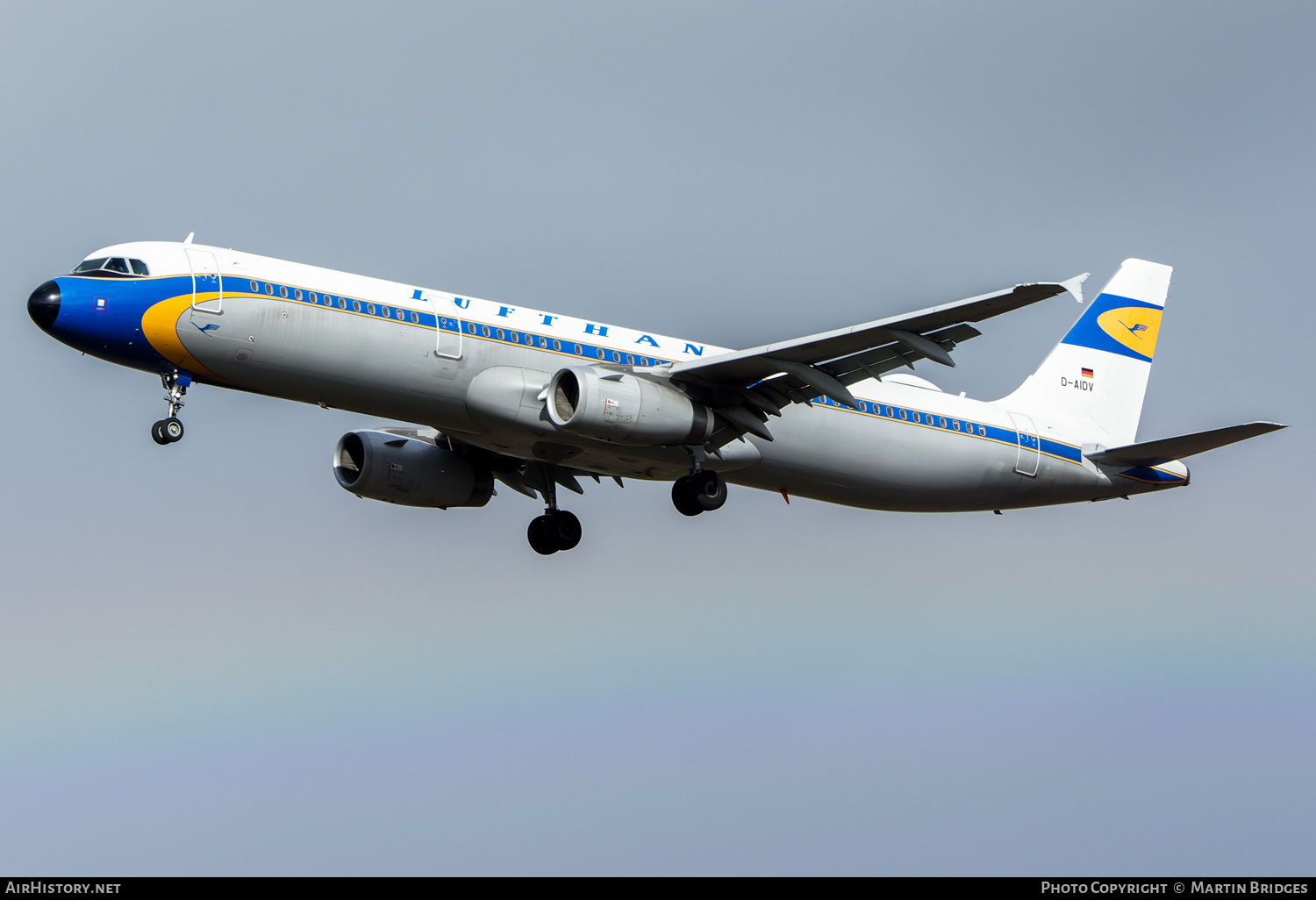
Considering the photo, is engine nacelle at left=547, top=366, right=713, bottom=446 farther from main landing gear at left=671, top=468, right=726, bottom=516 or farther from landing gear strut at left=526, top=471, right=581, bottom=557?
landing gear strut at left=526, top=471, right=581, bottom=557

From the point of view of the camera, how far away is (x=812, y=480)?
34.4 metres

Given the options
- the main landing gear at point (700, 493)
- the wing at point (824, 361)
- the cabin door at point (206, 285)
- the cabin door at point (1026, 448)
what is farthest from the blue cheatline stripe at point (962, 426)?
the cabin door at point (206, 285)

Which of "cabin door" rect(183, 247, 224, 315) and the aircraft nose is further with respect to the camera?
"cabin door" rect(183, 247, 224, 315)

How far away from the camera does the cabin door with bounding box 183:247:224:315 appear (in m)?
28.7

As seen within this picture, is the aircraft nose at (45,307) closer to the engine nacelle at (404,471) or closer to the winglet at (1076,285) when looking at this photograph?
the engine nacelle at (404,471)

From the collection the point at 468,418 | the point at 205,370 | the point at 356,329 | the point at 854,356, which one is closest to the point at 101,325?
the point at 205,370

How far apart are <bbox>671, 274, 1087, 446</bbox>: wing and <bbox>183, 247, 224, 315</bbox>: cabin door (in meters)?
9.64

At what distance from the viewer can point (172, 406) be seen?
29.1 m

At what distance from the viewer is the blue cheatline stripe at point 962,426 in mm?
34594

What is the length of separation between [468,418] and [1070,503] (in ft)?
54.7

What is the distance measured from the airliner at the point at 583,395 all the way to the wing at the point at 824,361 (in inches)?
2.1

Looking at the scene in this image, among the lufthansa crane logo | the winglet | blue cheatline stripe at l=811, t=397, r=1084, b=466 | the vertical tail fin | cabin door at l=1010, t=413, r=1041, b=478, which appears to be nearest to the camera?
the winglet

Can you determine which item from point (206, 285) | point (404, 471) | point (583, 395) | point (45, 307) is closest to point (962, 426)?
point (583, 395)

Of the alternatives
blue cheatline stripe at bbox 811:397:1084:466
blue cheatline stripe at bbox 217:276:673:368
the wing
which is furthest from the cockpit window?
blue cheatline stripe at bbox 811:397:1084:466
